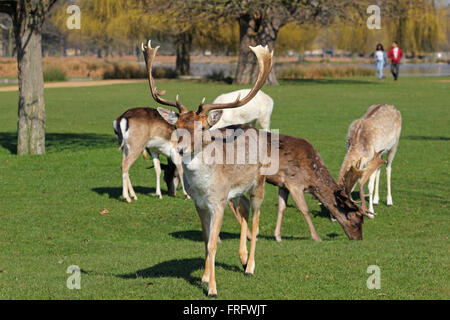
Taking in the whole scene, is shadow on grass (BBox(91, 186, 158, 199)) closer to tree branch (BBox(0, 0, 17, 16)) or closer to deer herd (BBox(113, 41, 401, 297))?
deer herd (BBox(113, 41, 401, 297))

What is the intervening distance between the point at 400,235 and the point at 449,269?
8.75 ft

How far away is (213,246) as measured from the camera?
22.9 feet

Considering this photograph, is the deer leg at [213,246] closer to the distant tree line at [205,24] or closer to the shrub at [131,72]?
the distant tree line at [205,24]

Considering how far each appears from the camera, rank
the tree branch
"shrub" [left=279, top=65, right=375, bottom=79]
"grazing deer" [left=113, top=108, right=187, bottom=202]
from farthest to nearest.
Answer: "shrub" [left=279, top=65, right=375, bottom=79], the tree branch, "grazing deer" [left=113, top=108, right=187, bottom=202]

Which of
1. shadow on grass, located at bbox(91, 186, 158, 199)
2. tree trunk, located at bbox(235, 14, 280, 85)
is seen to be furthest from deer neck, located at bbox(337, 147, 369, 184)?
tree trunk, located at bbox(235, 14, 280, 85)

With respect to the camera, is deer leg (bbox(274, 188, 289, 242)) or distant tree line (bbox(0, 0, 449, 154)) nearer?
deer leg (bbox(274, 188, 289, 242))

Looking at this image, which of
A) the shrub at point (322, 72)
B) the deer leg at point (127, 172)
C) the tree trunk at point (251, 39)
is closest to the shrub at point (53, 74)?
the tree trunk at point (251, 39)

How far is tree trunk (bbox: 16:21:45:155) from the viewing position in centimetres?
1748

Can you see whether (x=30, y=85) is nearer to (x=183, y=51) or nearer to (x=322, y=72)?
(x=183, y=51)

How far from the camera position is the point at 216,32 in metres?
53.3

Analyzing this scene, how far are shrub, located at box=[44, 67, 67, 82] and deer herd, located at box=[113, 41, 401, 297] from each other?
33.8 m
